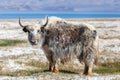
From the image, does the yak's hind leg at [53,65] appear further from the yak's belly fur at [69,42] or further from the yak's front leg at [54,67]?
the yak's belly fur at [69,42]

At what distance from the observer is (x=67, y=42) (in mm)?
24250

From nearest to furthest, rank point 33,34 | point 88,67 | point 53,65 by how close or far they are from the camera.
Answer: point 33,34 → point 53,65 → point 88,67

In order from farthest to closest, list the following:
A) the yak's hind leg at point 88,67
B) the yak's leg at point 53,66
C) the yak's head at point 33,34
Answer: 1. the yak's hind leg at point 88,67
2. the yak's leg at point 53,66
3. the yak's head at point 33,34

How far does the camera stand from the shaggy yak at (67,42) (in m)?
24.0

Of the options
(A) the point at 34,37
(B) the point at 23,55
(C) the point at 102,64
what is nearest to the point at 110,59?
(C) the point at 102,64

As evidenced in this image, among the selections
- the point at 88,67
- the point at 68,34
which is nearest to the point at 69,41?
the point at 68,34

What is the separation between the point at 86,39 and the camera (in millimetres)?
24375

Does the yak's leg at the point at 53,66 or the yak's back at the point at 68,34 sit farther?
the yak's leg at the point at 53,66

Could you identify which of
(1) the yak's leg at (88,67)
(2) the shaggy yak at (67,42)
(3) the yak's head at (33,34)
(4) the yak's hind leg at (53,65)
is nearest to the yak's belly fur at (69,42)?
(2) the shaggy yak at (67,42)

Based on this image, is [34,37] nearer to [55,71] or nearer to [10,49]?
[55,71]

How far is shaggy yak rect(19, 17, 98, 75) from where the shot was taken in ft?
78.9

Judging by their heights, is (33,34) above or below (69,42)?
above

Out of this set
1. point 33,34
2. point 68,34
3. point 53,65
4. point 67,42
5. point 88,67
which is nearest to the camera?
point 33,34

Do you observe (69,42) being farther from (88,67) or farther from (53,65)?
(88,67)
